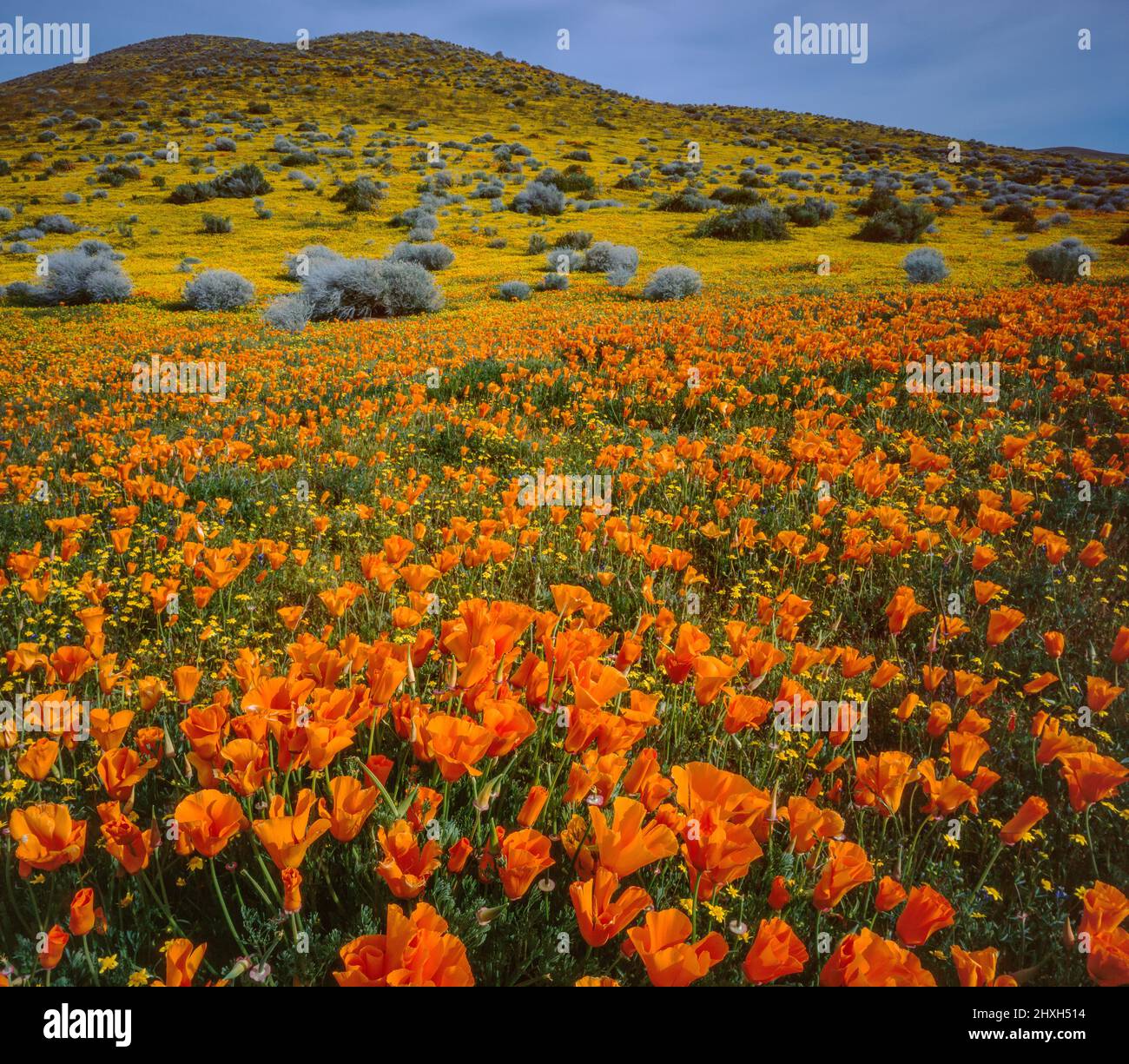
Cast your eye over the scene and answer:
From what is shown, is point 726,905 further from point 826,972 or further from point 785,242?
point 785,242

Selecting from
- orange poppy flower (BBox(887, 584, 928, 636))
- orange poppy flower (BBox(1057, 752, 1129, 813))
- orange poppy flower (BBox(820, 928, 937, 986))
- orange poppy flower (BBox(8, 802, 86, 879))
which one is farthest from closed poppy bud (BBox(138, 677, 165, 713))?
orange poppy flower (BBox(887, 584, 928, 636))

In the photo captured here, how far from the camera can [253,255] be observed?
82.2 ft

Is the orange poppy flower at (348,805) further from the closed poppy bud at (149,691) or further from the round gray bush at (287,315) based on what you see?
the round gray bush at (287,315)

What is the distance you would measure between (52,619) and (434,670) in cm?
196

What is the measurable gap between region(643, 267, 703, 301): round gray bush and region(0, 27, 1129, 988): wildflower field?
248 inches

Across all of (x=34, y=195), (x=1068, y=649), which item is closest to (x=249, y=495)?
(x=1068, y=649)

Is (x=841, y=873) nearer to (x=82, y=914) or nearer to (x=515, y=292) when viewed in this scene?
(x=82, y=914)

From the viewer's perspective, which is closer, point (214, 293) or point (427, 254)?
point (214, 293)

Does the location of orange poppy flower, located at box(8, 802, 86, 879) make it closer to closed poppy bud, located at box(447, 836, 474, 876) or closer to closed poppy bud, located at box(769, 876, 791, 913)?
closed poppy bud, located at box(447, 836, 474, 876)

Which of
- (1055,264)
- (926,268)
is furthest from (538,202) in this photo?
(1055,264)

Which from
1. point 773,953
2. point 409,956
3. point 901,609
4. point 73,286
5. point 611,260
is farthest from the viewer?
point 611,260

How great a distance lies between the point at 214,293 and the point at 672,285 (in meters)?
12.3

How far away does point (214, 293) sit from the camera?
1677 cm

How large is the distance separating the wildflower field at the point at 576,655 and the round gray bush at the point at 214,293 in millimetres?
5752
